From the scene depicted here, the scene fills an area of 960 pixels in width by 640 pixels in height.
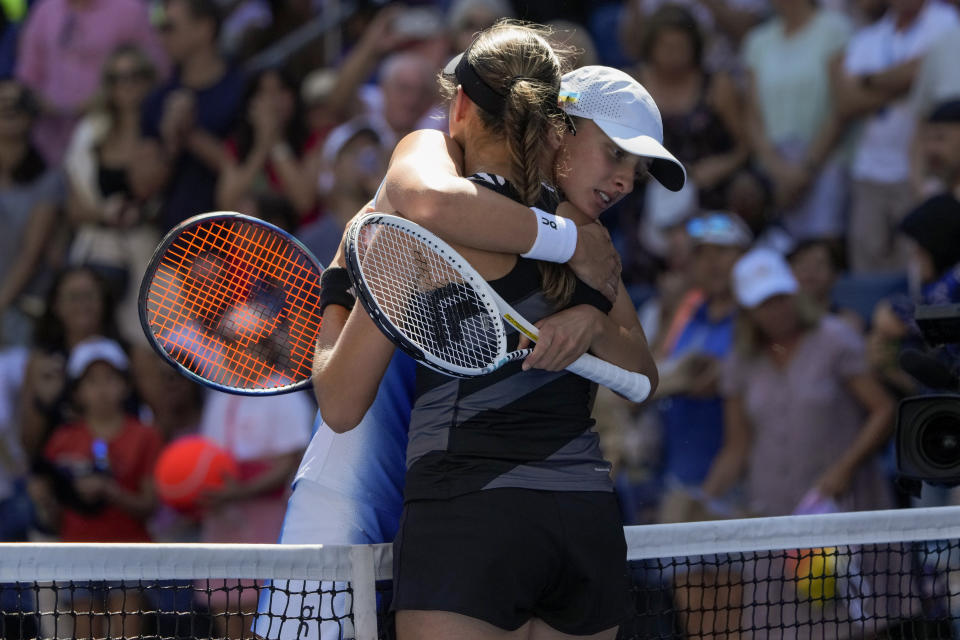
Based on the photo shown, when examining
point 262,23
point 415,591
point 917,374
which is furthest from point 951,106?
point 262,23

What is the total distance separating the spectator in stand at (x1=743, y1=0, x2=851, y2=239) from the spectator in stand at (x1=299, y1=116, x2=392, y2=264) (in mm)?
1948

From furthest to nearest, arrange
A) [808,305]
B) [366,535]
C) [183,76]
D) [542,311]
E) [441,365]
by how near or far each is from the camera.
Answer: [183,76] → [808,305] → [366,535] → [542,311] → [441,365]

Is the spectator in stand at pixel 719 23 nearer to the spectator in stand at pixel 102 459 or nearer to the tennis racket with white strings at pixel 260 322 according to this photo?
the spectator in stand at pixel 102 459

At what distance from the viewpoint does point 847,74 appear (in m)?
7.04

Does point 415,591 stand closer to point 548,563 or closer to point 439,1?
point 548,563

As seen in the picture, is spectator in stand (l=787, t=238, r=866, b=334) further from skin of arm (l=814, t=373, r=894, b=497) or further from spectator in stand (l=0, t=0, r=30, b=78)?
spectator in stand (l=0, t=0, r=30, b=78)

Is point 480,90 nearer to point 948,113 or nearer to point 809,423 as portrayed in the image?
point 809,423

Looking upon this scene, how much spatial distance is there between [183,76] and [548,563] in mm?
6452

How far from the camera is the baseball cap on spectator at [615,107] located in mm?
2830

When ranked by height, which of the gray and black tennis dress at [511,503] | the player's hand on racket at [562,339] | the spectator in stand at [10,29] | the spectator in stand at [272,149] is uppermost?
the player's hand on racket at [562,339]

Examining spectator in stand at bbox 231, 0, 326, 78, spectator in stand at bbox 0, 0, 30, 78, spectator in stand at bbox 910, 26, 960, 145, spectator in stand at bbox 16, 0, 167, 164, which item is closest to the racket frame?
spectator in stand at bbox 910, 26, 960, 145

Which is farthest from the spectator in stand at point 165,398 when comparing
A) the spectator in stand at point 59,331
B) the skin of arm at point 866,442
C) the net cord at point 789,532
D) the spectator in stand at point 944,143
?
the net cord at point 789,532

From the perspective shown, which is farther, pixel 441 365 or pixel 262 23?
pixel 262 23

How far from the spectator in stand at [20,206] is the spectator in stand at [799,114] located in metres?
4.09
